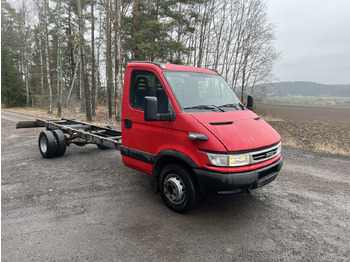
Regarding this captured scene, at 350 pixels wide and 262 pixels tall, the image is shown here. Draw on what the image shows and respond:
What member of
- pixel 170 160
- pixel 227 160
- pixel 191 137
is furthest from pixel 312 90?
pixel 191 137

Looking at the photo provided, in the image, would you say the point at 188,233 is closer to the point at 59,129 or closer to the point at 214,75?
the point at 214,75

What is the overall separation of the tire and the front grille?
965 mm

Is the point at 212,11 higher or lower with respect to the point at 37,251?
higher

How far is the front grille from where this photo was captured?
3359 millimetres

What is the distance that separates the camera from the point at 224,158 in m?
3.17

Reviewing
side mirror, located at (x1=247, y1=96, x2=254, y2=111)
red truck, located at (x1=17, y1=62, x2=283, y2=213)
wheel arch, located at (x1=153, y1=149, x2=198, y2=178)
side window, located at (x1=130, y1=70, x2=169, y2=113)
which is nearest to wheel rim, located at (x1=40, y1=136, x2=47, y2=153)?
red truck, located at (x1=17, y1=62, x2=283, y2=213)

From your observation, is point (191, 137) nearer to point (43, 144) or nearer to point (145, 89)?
point (145, 89)

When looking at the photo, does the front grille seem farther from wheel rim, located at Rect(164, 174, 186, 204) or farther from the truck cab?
wheel rim, located at Rect(164, 174, 186, 204)

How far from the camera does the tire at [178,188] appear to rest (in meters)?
3.48

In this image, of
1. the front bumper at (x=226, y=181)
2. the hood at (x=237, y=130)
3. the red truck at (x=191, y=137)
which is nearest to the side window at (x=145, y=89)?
the red truck at (x=191, y=137)

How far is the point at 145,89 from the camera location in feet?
13.7

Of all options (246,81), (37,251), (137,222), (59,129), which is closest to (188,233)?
(137,222)

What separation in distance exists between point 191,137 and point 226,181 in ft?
2.53

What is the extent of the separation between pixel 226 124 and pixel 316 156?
5417 mm
